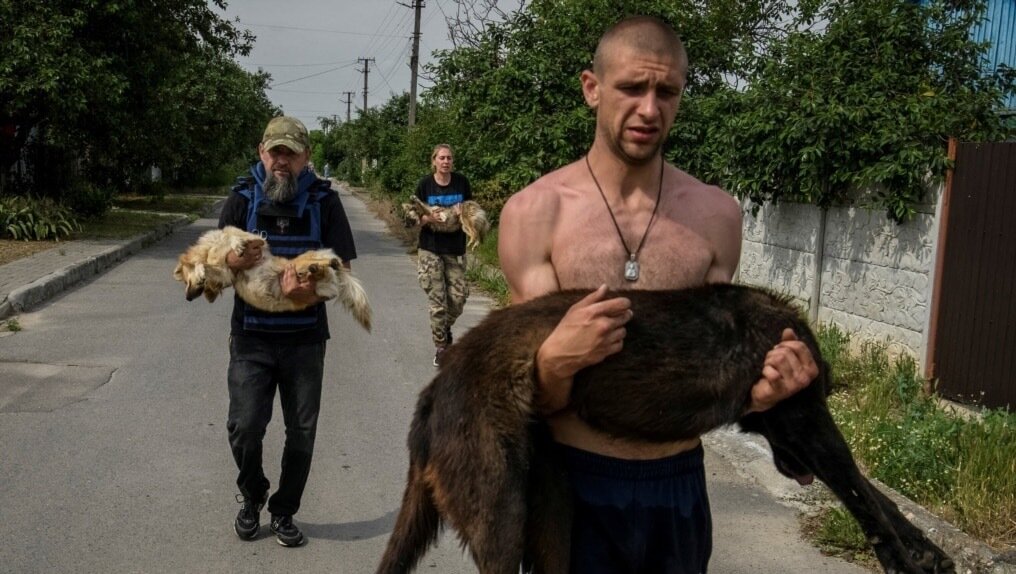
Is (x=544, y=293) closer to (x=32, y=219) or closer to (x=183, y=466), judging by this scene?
(x=183, y=466)

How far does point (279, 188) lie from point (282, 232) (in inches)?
8.7

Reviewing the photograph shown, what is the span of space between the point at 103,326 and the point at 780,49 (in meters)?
7.92

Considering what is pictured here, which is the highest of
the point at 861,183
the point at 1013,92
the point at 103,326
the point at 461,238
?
the point at 1013,92

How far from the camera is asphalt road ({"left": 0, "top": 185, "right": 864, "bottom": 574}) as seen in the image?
5.08m

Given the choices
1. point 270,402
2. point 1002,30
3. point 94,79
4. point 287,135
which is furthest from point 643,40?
point 94,79

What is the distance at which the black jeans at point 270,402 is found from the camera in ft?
16.2

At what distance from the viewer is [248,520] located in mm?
5262

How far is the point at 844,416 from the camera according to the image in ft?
22.2

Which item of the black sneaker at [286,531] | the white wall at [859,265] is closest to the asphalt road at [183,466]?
the black sneaker at [286,531]

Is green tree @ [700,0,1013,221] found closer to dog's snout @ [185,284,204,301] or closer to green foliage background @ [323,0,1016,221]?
green foliage background @ [323,0,1016,221]

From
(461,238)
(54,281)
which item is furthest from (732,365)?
(54,281)

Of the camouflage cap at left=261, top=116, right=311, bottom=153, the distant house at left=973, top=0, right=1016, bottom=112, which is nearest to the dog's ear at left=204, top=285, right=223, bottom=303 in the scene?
the camouflage cap at left=261, top=116, right=311, bottom=153

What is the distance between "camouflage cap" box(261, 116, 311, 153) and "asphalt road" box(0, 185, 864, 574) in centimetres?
212

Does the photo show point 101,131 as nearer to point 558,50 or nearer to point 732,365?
point 558,50
